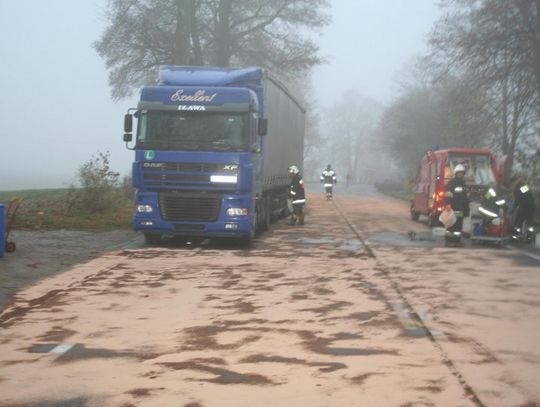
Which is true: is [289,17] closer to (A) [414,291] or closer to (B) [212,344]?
(A) [414,291]

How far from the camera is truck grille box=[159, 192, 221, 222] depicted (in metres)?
15.0

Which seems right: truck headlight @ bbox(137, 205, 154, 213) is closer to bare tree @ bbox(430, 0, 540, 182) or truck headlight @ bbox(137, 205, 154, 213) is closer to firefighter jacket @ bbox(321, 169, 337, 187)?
bare tree @ bbox(430, 0, 540, 182)

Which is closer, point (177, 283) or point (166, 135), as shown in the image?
point (177, 283)

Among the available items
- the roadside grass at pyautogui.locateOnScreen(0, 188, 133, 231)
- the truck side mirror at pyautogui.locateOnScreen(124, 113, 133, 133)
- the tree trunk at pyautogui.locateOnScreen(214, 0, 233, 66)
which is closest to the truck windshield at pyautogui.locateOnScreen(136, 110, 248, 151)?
the truck side mirror at pyautogui.locateOnScreen(124, 113, 133, 133)

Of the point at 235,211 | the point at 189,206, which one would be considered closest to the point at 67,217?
the point at 189,206

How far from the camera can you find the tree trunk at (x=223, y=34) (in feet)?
116

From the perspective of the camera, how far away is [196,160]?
14.8 meters

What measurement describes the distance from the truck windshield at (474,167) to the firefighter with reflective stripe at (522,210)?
2.67 m

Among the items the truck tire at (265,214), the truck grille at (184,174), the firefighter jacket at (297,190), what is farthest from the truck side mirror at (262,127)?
the firefighter jacket at (297,190)

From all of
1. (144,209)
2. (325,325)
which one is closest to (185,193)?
(144,209)

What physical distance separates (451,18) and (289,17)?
11284 mm

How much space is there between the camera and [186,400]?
5145 millimetres

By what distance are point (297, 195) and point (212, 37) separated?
16860 millimetres

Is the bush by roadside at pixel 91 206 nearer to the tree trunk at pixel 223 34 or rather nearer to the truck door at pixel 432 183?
the truck door at pixel 432 183
